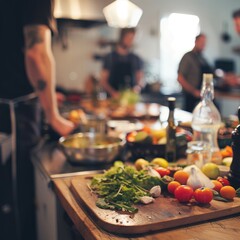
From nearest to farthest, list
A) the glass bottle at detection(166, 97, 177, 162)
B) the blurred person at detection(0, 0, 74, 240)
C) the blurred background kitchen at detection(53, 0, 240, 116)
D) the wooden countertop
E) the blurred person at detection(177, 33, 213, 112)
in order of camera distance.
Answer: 1. the wooden countertop
2. the glass bottle at detection(166, 97, 177, 162)
3. the blurred person at detection(0, 0, 74, 240)
4. the blurred person at detection(177, 33, 213, 112)
5. the blurred background kitchen at detection(53, 0, 240, 116)

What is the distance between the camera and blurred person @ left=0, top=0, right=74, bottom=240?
6.97 ft

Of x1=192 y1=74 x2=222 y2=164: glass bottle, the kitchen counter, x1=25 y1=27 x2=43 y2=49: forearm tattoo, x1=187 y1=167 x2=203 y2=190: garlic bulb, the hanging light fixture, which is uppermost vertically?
the hanging light fixture

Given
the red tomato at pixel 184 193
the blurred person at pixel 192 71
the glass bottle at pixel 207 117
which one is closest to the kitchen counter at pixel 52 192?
the red tomato at pixel 184 193

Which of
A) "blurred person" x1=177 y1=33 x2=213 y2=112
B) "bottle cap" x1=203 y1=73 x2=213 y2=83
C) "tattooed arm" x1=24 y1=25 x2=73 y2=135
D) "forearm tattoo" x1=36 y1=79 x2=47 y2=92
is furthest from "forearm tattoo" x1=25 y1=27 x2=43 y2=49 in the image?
"blurred person" x1=177 y1=33 x2=213 y2=112

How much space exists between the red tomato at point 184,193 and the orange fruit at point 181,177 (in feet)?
0.34

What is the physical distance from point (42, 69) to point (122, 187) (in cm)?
122

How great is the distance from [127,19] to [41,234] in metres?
1.33

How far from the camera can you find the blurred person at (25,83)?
6.97 feet

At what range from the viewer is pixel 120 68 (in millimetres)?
4719

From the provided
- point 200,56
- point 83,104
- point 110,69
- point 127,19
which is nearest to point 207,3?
point 200,56

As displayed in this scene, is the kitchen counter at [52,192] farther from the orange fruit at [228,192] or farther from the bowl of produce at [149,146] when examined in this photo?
the orange fruit at [228,192]

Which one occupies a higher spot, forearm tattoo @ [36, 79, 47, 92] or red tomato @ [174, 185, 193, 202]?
forearm tattoo @ [36, 79, 47, 92]

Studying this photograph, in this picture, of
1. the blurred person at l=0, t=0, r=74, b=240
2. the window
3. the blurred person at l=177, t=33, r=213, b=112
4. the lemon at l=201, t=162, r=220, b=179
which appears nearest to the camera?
the lemon at l=201, t=162, r=220, b=179

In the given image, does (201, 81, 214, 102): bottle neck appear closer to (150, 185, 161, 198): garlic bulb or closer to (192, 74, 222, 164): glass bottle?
(192, 74, 222, 164): glass bottle
